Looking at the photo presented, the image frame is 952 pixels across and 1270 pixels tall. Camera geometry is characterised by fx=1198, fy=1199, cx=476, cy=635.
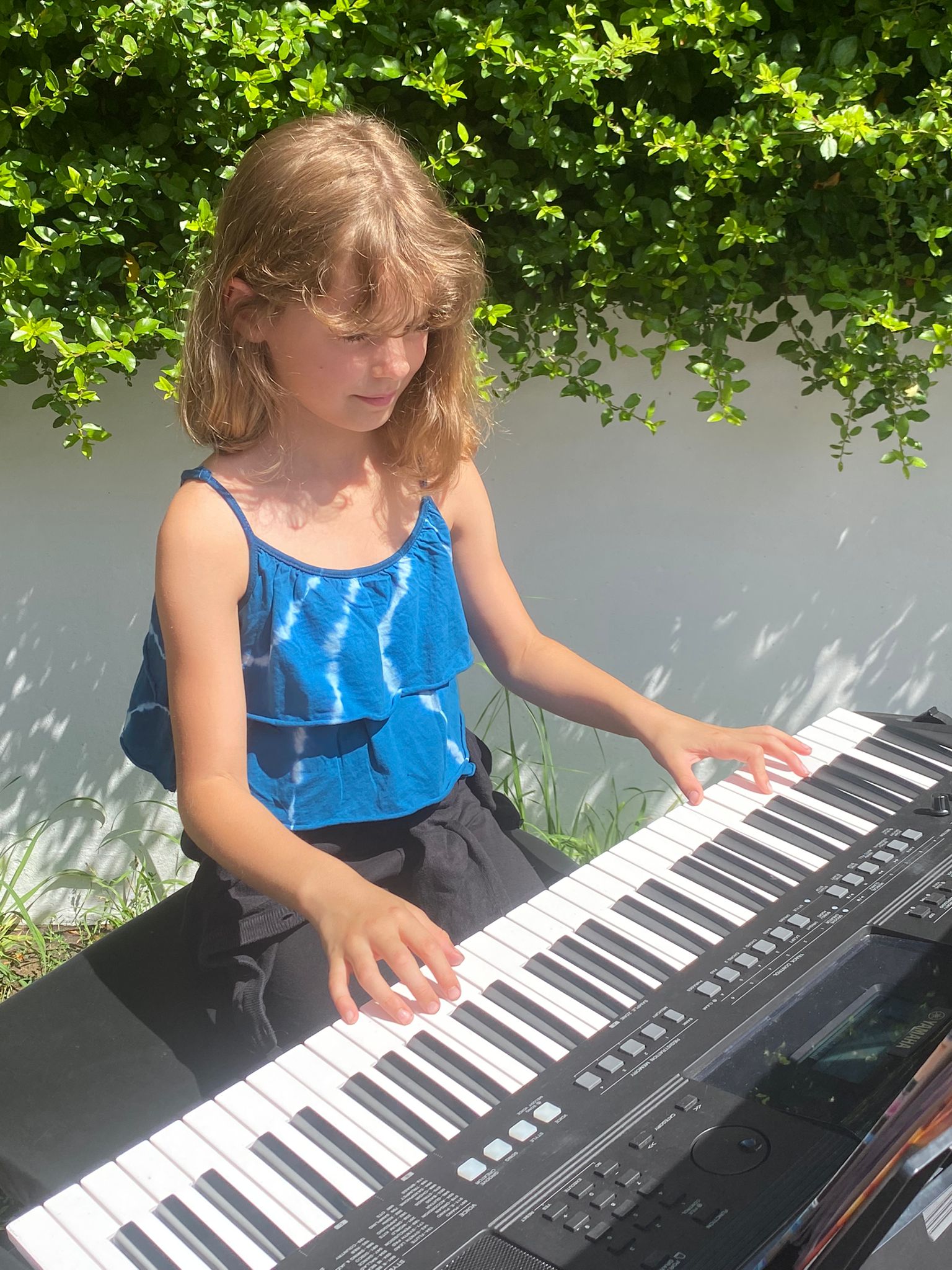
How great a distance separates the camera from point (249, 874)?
1363mm

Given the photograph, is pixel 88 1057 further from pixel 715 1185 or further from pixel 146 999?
pixel 715 1185

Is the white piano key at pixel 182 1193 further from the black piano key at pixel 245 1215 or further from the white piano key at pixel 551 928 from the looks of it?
the white piano key at pixel 551 928

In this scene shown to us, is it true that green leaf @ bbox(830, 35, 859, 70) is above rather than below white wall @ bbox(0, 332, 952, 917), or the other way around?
above

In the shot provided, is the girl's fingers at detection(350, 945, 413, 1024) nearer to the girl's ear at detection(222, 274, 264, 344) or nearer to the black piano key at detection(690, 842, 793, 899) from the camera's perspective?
the black piano key at detection(690, 842, 793, 899)

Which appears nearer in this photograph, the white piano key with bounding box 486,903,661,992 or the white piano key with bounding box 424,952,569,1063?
the white piano key with bounding box 424,952,569,1063

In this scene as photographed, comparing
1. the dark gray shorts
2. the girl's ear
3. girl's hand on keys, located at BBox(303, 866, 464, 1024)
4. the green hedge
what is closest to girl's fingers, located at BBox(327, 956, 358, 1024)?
girl's hand on keys, located at BBox(303, 866, 464, 1024)

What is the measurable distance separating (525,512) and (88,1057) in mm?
1604

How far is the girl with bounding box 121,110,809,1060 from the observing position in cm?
154

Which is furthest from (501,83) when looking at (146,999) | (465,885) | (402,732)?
(146,999)

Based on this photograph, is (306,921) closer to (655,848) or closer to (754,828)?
(655,848)

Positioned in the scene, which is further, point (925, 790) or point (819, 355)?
point (819, 355)

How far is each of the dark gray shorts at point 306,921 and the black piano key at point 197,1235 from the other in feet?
1.41

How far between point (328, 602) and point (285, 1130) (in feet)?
2.64

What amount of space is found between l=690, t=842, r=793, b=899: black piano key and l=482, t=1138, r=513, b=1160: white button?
18.9 inches
